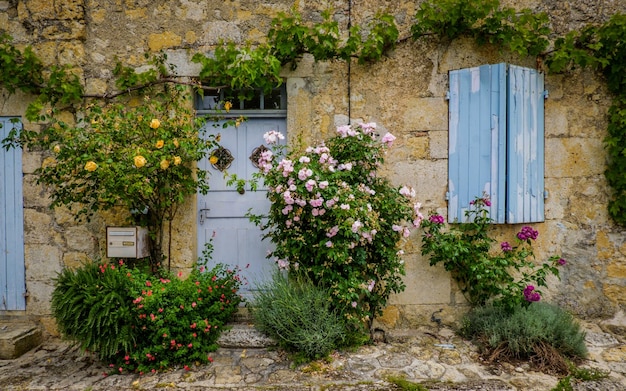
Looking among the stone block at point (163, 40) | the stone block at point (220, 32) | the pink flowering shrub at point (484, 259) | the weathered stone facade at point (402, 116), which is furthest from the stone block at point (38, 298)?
the pink flowering shrub at point (484, 259)

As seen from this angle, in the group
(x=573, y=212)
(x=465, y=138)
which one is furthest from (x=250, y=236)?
(x=573, y=212)

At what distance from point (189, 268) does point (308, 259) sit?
1206 millimetres

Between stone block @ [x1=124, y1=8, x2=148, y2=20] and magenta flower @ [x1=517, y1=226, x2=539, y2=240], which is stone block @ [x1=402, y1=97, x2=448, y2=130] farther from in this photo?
stone block @ [x1=124, y1=8, x2=148, y2=20]

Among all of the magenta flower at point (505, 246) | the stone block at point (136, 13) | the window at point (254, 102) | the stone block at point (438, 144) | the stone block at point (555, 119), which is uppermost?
the stone block at point (136, 13)

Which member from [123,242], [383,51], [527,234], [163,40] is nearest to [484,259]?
[527,234]

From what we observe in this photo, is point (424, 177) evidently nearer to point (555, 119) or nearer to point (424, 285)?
point (424, 285)

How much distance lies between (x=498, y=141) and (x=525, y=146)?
0.86ft

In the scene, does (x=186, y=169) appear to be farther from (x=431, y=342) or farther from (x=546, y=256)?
(x=546, y=256)

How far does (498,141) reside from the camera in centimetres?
375

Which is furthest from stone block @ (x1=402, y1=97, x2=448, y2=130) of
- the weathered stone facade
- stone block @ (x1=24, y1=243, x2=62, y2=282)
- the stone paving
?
stone block @ (x1=24, y1=243, x2=62, y2=282)

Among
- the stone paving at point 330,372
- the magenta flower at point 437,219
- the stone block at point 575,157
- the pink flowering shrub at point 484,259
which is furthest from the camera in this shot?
the stone block at point 575,157

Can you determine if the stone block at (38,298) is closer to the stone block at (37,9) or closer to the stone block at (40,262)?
the stone block at (40,262)

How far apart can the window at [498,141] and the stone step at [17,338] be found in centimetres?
385

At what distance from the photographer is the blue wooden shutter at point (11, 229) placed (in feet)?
12.7
